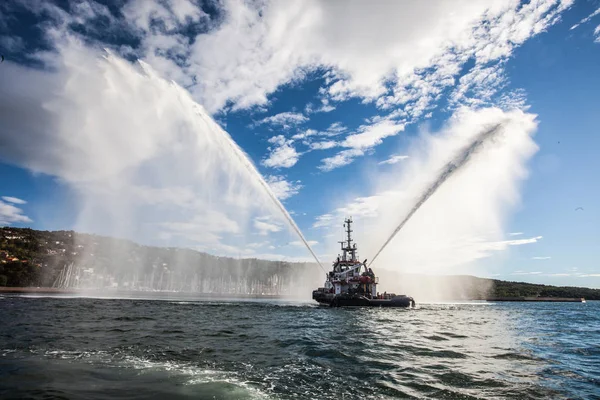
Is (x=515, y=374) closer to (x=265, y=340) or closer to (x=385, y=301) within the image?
(x=265, y=340)

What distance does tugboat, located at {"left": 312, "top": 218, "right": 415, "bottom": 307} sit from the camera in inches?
2315

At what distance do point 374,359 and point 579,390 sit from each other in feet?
24.5

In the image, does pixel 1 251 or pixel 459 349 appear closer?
pixel 459 349

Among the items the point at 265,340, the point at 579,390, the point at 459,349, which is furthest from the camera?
the point at 265,340

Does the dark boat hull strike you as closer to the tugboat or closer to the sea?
the tugboat

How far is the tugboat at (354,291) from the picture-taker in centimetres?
5881

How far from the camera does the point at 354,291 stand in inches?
2482

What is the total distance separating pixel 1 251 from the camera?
119125 millimetres

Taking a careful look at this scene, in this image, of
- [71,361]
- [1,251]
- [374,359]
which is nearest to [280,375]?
[374,359]

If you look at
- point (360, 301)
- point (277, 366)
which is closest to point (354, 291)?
point (360, 301)

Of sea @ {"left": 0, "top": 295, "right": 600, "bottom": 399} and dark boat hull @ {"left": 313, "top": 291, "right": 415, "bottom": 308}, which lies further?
dark boat hull @ {"left": 313, "top": 291, "right": 415, "bottom": 308}

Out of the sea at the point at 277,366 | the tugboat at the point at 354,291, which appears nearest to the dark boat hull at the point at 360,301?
the tugboat at the point at 354,291

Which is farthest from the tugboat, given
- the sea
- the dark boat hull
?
the sea

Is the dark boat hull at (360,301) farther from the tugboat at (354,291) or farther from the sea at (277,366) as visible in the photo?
the sea at (277,366)
